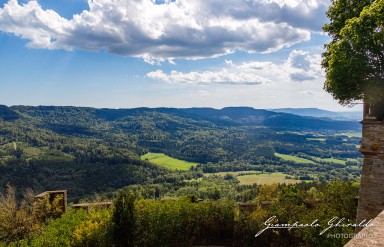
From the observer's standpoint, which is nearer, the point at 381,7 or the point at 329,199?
the point at 381,7

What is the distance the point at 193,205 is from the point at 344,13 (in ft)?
32.5

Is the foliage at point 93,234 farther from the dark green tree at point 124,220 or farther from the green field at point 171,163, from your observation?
the green field at point 171,163

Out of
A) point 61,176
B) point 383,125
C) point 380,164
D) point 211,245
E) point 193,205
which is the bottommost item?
point 61,176

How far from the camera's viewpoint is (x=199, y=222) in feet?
44.7

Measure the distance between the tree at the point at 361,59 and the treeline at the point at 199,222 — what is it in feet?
15.8

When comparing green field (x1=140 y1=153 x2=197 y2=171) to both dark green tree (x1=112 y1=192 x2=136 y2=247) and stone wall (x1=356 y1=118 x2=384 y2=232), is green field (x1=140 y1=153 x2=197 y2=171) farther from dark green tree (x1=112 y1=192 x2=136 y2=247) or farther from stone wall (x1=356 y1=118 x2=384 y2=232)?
stone wall (x1=356 y1=118 x2=384 y2=232)

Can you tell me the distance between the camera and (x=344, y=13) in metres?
10.1

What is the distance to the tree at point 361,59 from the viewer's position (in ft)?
26.5

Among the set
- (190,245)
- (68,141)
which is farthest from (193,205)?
(68,141)

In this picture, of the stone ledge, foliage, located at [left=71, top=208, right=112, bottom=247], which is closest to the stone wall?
the stone ledge

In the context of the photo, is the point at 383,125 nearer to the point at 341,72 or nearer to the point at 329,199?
the point at 341,72

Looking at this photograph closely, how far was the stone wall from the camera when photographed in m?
8.33

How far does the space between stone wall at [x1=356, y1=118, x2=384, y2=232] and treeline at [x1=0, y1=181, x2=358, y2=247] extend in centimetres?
194

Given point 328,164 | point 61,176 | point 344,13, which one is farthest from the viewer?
point 328,164
